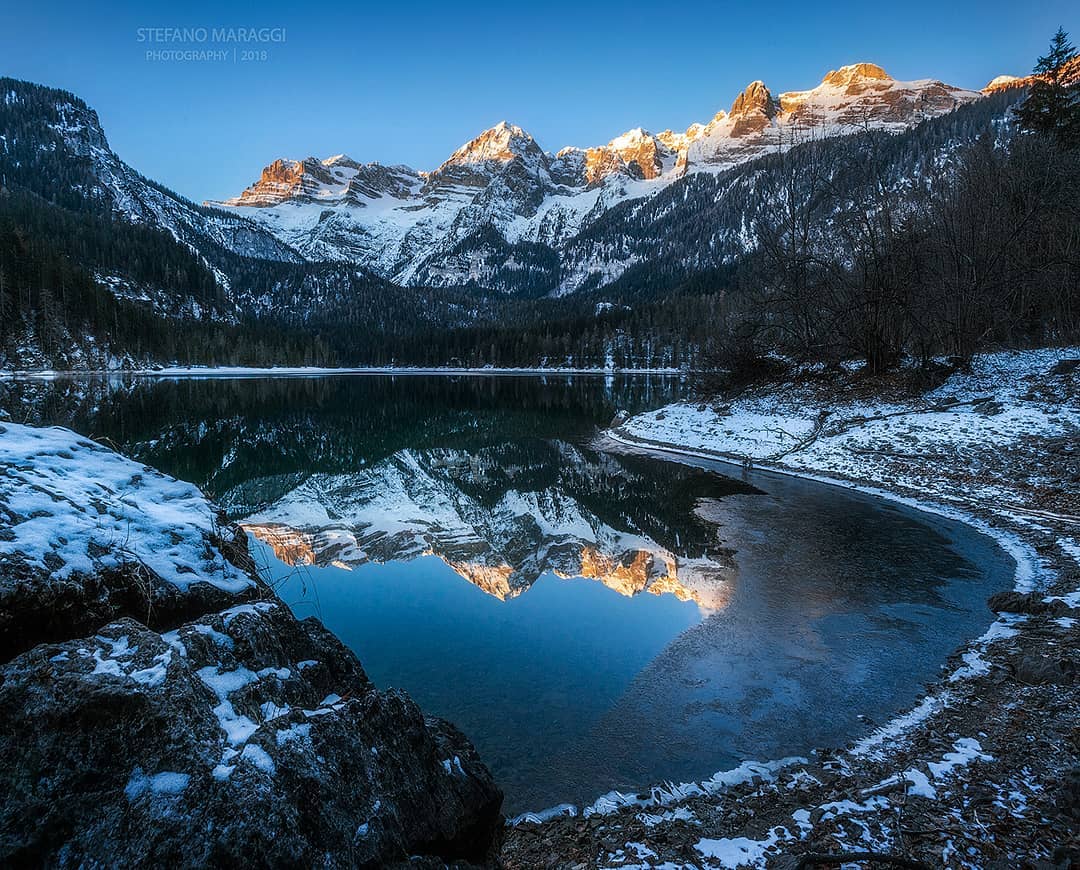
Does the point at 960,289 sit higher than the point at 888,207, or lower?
lower

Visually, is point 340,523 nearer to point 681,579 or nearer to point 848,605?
point 681,579

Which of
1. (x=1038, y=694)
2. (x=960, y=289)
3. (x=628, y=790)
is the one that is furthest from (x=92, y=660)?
(x=960, y=289)

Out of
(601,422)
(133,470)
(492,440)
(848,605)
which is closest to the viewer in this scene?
(133,470)

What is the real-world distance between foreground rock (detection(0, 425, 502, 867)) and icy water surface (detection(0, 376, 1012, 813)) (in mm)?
2226

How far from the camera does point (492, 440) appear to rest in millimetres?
31000

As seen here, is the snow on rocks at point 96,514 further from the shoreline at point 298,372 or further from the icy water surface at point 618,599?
the shoreline at point 298,372

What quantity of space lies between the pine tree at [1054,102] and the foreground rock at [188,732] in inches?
1845

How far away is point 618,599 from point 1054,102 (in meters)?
45.9

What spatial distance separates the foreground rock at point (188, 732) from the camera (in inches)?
87.4

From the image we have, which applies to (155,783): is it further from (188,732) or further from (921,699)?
(921,699)

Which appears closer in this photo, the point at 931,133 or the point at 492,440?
the point at 492,440

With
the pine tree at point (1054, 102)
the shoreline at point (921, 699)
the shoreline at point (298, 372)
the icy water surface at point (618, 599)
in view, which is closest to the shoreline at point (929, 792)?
the shoreline at point (921, 699)

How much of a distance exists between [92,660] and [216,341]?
145243 mm

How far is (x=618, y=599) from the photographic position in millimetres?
9680
